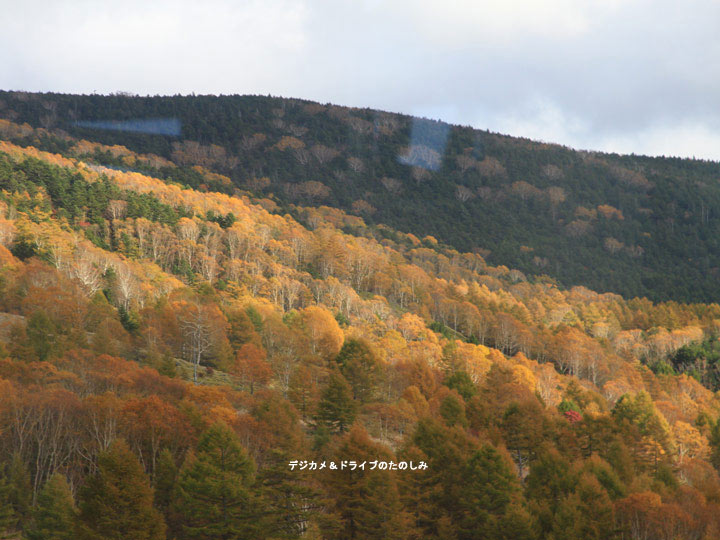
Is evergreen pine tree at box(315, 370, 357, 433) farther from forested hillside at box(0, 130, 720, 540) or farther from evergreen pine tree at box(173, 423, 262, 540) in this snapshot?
evergreen pine tree at box(173, 423, 262, 540)

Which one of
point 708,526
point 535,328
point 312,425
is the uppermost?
point 535,328

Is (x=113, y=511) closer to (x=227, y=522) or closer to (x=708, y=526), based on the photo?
(x=227, y=522)

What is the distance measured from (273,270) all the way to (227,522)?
88.0 metres

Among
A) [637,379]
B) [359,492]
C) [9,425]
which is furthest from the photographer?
[637,379]

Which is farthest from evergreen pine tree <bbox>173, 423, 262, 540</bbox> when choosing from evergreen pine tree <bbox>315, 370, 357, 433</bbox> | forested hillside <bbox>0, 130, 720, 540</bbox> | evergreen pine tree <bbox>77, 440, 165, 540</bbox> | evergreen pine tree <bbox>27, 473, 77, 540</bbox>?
evergreen pine tree <bbox>315, 370, 357, 433</bbox>

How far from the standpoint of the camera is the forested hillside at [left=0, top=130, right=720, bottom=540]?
1563 inches

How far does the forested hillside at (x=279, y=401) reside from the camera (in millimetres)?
39688

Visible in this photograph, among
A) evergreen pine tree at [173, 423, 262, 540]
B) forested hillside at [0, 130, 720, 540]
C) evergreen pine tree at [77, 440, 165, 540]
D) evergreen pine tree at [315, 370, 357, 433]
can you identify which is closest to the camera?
evergreen pine tree at [77, 440, 165, 540]

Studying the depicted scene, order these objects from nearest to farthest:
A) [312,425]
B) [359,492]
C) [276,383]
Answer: [359,492], [312,425], [276,383]

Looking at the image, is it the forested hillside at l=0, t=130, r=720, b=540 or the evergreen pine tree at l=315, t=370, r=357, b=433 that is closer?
the forested hillside at l=0, t=130, r=720, b=540

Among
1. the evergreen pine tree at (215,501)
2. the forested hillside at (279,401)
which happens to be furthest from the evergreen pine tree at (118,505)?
the evergreen pine tree at (215,501)

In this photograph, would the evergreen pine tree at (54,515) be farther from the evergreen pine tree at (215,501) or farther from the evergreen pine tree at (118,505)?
the evergreen pine tree at (215,501)

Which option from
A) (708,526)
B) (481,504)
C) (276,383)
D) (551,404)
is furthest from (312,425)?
(551,404)

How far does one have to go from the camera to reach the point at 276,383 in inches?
3046
